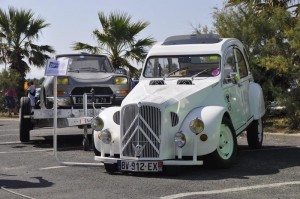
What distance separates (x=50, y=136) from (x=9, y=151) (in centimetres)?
368

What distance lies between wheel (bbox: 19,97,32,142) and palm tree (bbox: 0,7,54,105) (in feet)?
47.7

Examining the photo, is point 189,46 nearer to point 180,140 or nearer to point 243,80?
point 243,80

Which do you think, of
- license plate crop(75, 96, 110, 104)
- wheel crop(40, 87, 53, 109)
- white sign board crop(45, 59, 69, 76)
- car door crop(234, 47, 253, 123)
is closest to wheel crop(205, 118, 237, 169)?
car door crop(234, 47, 253, 123)

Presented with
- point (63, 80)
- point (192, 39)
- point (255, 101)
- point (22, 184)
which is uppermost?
point (192, 39)

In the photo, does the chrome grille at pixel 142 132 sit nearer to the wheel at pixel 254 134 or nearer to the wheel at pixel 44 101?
the wheel at pixel 254 134

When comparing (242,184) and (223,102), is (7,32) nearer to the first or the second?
(223,102)

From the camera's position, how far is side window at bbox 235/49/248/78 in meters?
10.8

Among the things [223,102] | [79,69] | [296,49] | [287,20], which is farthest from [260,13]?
[223,102]

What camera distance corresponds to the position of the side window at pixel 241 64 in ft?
35.5

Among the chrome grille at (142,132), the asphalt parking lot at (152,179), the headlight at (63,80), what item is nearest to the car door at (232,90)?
the asphalt parking lot at (152,179)

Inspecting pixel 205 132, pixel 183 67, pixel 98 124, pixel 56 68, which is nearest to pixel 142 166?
pixel 205 132

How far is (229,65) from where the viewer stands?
404 inches

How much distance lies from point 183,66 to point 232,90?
3.19 feet

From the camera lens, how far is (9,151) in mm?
11906
